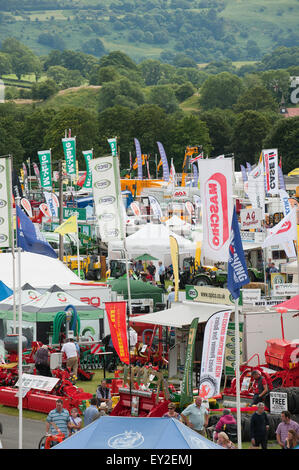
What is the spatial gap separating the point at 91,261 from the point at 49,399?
70.6 feet

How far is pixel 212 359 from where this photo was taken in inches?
659

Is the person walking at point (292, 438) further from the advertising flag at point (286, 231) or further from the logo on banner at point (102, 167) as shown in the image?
the advertising flag at point (286, 231)

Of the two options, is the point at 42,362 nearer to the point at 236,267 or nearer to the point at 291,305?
the point at 291,305

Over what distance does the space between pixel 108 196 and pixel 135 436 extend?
614 inches

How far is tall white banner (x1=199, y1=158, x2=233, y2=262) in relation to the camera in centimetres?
1717

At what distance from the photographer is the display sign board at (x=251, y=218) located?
37812mm

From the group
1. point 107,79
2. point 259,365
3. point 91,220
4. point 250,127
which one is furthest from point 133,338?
point 107,79

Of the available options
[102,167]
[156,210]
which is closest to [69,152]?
[156,210]

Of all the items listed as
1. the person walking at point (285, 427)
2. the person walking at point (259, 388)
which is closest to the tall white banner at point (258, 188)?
the person walking at point (259, 388)

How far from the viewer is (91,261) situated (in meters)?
39.8

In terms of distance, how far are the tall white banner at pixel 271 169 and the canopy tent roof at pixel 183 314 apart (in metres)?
22.3

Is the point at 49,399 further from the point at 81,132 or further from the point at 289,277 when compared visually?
the point at 81,132

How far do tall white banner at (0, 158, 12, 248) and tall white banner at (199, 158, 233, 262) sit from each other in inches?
242

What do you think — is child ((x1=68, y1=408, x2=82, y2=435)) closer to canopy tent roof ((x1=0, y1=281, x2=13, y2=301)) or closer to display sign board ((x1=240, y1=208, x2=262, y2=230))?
canopy tent roof ((x1=0, y1=281, x2=13, y2=301))
